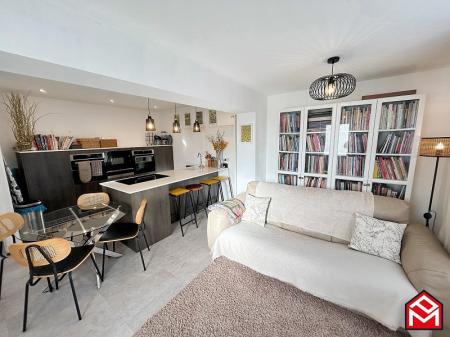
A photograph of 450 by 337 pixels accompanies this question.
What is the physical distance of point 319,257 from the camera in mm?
1573

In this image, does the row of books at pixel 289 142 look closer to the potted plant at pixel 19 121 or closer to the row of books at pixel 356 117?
the row of books at pixel 356 117

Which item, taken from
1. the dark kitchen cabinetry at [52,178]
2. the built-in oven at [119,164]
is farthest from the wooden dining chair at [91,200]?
the built-in oven at [119,164]

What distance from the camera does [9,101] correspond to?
2949 mm

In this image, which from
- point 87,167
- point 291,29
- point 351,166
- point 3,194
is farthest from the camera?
point 87,167

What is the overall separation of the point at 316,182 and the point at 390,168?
0.87m

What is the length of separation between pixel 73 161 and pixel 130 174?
1.08 metres

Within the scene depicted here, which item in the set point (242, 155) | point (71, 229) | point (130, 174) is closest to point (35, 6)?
point (71, 229)

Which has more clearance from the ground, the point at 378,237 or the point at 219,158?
the point at 219,158

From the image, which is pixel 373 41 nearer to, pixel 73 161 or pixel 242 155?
pixel 242 155

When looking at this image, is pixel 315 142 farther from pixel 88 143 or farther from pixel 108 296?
pixel 88 143

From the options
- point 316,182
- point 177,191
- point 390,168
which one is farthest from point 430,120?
point 177,191

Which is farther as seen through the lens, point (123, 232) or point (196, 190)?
point (196, 190)

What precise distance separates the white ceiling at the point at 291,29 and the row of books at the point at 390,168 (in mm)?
1094

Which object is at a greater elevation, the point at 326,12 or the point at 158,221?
the point at 326,12
